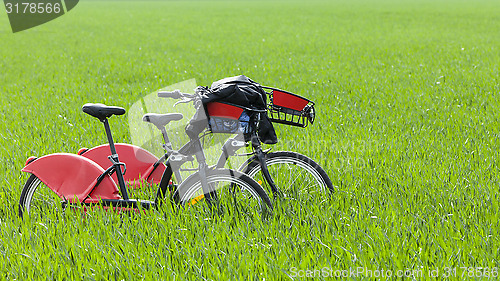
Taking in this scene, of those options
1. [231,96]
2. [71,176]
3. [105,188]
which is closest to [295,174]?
[231,96]

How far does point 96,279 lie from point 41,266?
1.32 ft

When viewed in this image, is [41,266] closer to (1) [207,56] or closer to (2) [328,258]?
(2) [328,258]

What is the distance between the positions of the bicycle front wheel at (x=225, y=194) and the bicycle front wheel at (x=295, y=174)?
0.68 feet

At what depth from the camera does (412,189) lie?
3.72 m

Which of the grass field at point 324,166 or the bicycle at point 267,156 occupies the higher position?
the bicycle at point 267,156

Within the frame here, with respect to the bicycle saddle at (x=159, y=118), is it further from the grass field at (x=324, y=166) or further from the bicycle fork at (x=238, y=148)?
the grass field at (x=324, y=166)

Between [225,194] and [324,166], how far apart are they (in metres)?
1.29

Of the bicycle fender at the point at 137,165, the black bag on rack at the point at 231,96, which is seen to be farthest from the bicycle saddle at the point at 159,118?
the bicycle fender at the point at 137,165

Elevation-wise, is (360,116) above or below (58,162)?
below

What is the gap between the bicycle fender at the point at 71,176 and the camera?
3334mm

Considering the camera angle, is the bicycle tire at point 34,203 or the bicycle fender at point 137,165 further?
the bicycle fender at point 137,165

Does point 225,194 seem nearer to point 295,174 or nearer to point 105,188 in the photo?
point 295,174

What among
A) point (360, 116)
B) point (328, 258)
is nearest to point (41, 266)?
point (328, 258)

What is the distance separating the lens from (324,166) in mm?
4348
